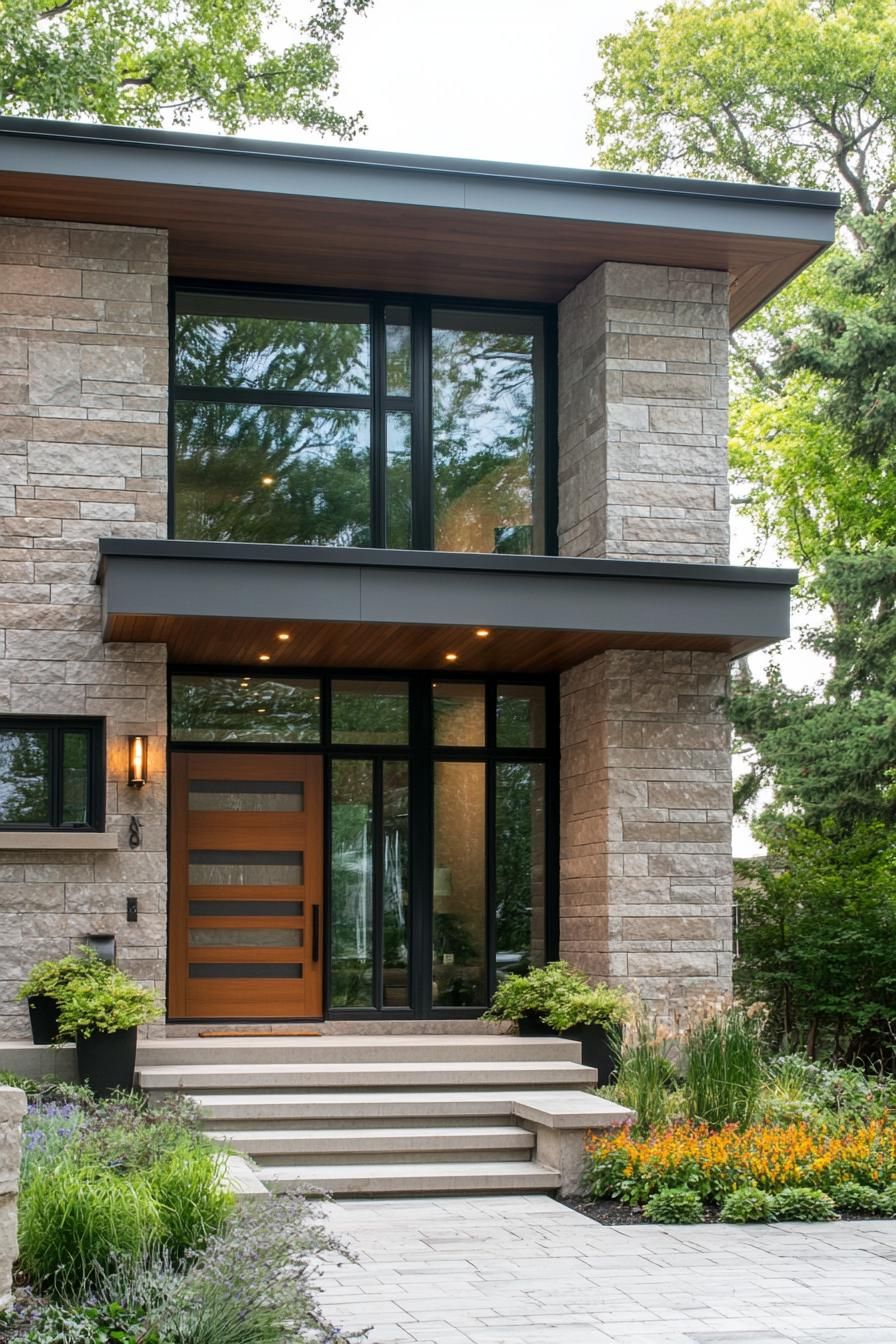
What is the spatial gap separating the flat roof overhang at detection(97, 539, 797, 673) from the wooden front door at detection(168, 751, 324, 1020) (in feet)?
3.44

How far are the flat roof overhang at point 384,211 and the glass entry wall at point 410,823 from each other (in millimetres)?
3229

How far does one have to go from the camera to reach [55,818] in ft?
35.6

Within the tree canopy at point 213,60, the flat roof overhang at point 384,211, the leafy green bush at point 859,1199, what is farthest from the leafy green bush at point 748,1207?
the tree canopy at point 213,60

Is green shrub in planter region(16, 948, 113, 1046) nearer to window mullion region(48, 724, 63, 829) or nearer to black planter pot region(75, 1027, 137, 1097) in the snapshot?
black planter pot region(75, 1027, 137, 1097)

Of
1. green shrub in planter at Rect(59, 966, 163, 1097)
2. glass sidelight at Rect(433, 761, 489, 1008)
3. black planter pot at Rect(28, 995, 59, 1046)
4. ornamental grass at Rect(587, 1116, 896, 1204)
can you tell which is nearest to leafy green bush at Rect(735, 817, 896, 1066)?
glass sidelight at Rect(433, 761, 489, 1008)

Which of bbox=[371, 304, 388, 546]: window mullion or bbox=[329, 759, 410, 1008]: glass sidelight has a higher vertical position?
bbox=[371, 304, 388, 546]: window mullion

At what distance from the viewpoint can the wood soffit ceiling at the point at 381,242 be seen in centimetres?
1098

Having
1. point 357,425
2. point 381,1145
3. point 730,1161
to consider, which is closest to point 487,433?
point 357,425

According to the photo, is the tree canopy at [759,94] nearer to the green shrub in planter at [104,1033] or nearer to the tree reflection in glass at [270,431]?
the tree reflection in glass at [270,431]

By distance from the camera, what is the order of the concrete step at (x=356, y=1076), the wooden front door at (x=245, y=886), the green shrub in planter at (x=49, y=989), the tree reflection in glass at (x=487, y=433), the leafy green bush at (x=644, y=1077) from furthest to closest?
the tree reflection in glass at (x=487, y=433) → the wooden front door at (x=245, y=886) → the green shrub in planter at (x=49, y=989) → the concrete step at (x=356, y=1076) → the leafy green bush at (x=644, y=1077)

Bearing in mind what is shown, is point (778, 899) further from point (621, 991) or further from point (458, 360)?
point (458, 360)

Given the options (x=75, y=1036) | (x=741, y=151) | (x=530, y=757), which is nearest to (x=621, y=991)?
(x=530, y=757)

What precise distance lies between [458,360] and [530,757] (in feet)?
10.8

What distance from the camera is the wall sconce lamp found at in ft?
35.6
